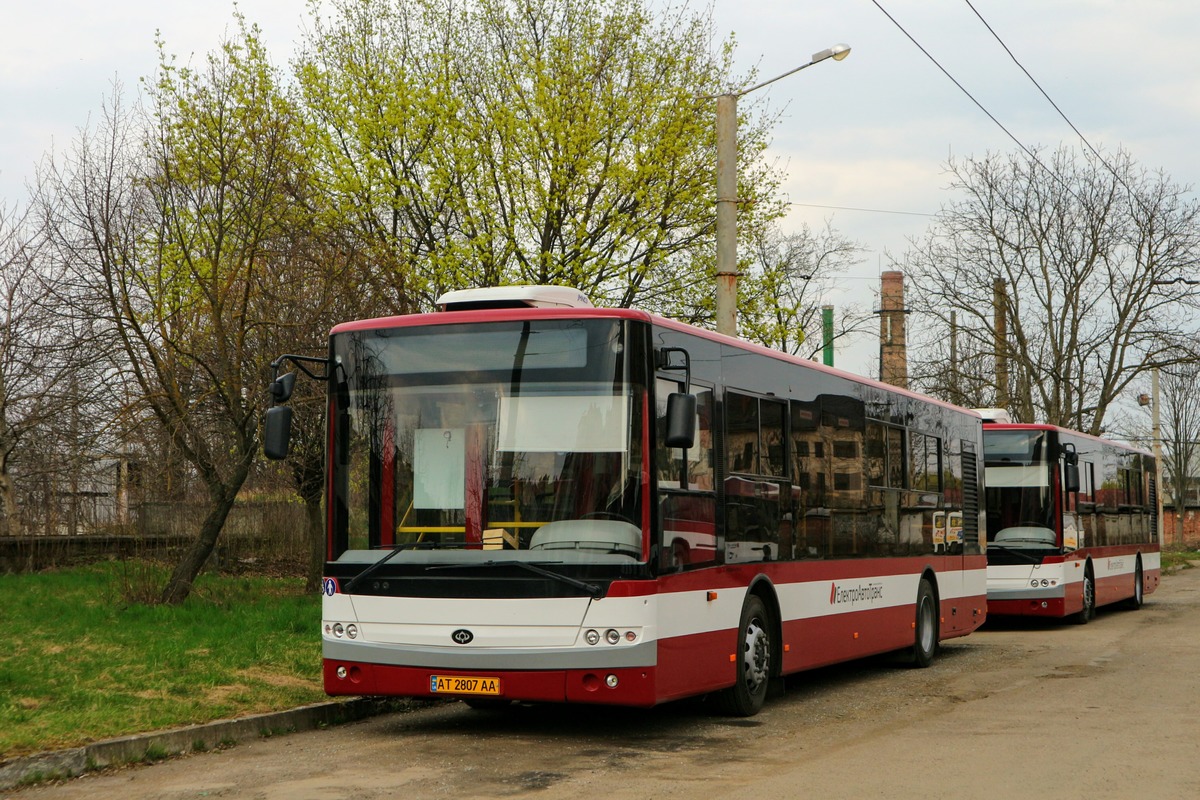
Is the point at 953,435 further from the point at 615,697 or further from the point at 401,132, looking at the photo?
the point at 401,132

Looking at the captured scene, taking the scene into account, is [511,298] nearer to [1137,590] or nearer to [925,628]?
[925,628]

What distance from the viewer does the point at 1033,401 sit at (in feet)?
145

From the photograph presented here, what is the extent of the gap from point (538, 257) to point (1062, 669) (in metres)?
13.1

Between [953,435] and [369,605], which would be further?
[953,435]

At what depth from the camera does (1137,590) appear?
27281 millimetres

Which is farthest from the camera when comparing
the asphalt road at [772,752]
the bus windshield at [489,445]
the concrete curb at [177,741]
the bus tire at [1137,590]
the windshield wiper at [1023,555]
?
the bus tire at [1137,590]

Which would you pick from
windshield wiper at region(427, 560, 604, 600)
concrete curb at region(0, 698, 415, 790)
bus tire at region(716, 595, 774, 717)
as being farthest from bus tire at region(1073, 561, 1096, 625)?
windshield wiper at region(427, 560, 604, 600)

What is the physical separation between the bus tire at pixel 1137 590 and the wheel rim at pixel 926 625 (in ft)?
39.4

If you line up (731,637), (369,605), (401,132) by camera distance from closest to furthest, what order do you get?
(369,605)
(731,637)
(401,132)

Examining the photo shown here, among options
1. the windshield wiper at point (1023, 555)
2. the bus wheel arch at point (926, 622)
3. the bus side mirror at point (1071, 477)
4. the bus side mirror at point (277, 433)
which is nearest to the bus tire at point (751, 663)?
the bus side mirror at point (277, 433)

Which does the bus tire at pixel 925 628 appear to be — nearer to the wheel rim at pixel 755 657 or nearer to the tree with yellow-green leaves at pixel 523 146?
the wheel rim at pixel 755 657

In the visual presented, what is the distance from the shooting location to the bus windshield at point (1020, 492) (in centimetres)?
2119

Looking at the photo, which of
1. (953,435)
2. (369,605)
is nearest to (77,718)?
(369,605)

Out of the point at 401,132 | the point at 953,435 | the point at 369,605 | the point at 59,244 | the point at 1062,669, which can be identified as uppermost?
the point at 401,132
